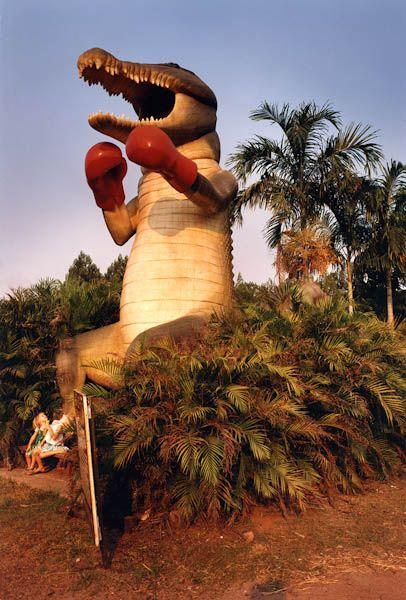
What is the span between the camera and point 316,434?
4.11m

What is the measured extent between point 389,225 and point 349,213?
3.81 feet

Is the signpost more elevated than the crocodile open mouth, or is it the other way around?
the crocodile open mouth

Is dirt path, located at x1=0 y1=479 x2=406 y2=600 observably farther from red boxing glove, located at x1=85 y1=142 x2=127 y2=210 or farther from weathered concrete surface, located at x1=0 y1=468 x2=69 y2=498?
red boxing glove, located at x1=85 y1=142 x2=127 y2=210

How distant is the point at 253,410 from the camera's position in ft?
13.1

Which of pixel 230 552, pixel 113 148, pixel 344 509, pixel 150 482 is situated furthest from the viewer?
pixel 113 148

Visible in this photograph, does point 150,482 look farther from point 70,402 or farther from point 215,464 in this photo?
point 70,402

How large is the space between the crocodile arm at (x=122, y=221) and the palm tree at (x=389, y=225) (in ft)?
24.0

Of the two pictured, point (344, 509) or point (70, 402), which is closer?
point (344, 509)

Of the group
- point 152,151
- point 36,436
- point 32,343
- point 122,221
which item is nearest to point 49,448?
point 36,436

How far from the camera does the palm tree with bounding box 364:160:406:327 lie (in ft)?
38.8

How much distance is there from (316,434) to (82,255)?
1893 cm

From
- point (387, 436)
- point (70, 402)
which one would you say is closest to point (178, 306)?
point (70, 402)

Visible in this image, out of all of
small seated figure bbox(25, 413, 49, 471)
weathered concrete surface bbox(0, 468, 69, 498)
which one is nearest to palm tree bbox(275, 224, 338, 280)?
small seated figure bbox(25, 413, 49, 471)

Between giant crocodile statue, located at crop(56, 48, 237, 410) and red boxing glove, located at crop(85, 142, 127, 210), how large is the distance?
11 mm
